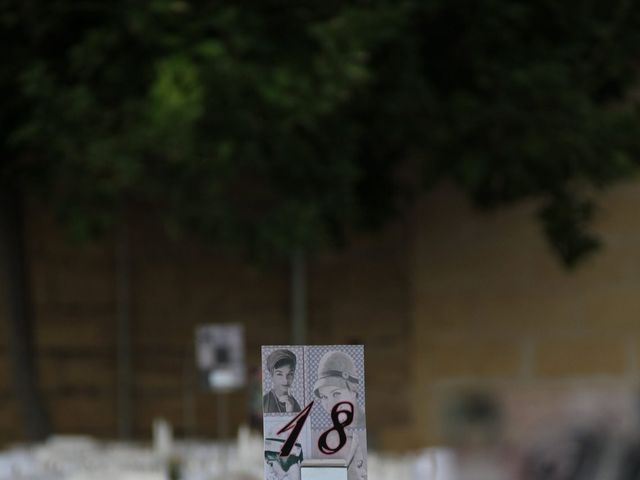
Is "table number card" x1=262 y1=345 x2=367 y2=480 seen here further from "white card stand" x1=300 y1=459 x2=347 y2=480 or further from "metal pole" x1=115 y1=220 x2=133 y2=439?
"metal pole" x1=115 y1=220 x2=133 y2=439

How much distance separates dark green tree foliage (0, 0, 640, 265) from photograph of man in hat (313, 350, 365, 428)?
4.59 m

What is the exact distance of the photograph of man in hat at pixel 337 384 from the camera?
7.71 feet

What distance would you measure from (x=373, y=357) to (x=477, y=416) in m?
8.06

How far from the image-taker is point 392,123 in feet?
28.8

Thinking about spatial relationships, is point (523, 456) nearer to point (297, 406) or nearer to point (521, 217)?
point (297, 406)

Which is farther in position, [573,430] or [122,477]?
[122,477]

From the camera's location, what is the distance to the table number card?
235 centimetres

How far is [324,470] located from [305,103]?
16.4 ft

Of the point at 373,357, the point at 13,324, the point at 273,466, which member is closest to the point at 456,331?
the point at 373,357

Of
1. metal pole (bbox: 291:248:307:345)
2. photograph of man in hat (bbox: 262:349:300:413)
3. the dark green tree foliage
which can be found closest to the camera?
photograph of man in hat (bbox: 262:349:300:413)

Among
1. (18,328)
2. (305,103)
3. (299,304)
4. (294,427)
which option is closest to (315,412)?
(294,427)

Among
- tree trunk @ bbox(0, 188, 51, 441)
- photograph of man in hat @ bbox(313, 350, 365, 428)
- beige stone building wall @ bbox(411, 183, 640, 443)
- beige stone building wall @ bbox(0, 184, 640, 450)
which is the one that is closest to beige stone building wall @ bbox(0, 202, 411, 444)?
beige stone building wall @ bbox(0, 184, 640, 450)

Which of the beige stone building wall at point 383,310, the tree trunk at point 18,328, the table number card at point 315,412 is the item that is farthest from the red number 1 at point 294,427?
the beige stone building wall at point 383,310

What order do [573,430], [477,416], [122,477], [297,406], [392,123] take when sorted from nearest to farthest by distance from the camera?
[297,406] < [573,430] < [477,416] < [122,477] < [392,123]
